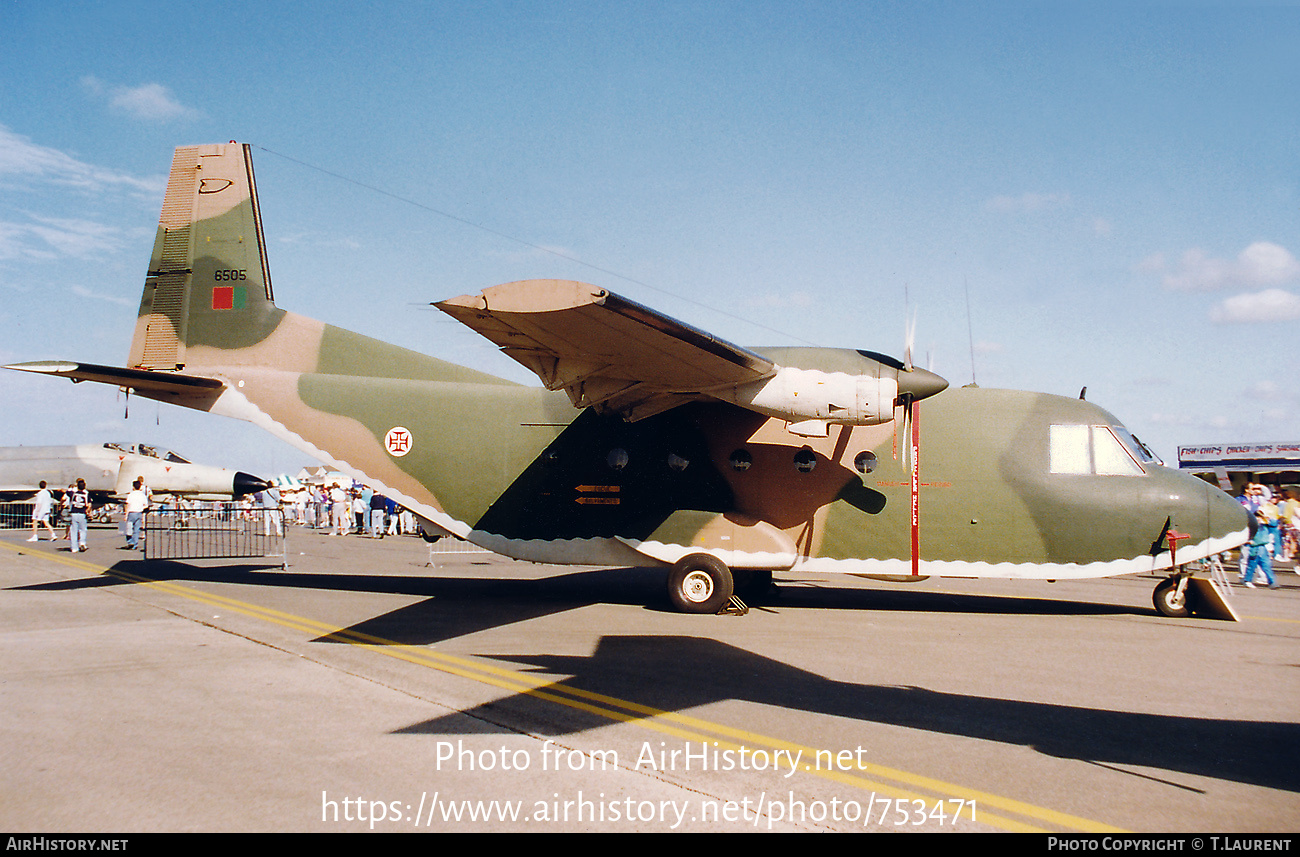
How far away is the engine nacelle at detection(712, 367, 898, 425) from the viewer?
10109 mm

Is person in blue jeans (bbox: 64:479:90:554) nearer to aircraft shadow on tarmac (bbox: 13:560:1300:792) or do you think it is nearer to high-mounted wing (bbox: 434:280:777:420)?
aircraft shadow on tarmac (bbox: 13:560:1300:792)

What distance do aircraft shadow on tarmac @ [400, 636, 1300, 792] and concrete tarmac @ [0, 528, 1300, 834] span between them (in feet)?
0.11

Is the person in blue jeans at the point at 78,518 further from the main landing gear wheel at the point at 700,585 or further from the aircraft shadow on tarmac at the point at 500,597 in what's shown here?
the main landing gear wheel at the point at 700,585

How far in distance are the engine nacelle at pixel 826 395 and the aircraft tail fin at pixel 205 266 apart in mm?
8832

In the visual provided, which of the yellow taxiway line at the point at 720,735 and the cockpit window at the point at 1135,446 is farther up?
the cockpit window at the point at 1135,446

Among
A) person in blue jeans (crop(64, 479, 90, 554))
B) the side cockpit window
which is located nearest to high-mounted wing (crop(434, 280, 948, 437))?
the side cockpit window

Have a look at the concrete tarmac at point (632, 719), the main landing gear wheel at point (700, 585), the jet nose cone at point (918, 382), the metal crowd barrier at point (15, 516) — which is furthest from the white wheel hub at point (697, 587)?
the metal crowd barrier at point (15, 516)

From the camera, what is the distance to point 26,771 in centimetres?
460

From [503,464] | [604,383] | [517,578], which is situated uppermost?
[604,383]

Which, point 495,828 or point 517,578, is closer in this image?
point 495,828

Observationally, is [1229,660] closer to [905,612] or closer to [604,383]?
[905,612]

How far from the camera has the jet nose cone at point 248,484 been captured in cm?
2580
